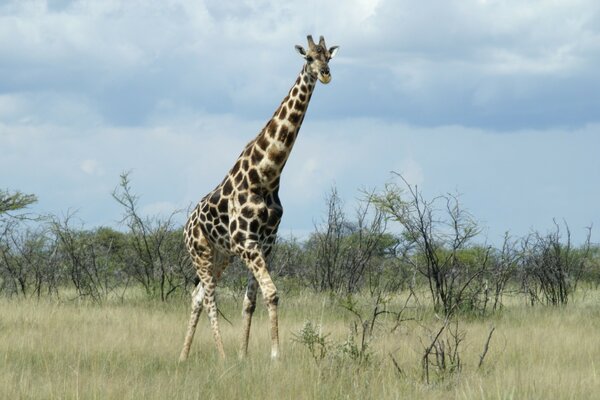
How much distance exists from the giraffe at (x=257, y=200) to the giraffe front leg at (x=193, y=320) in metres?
0.01

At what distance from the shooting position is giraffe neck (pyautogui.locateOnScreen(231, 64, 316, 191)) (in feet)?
28.3

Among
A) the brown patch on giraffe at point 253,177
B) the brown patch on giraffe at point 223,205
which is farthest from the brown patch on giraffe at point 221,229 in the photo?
the brown patch on giraffe at point 253,177

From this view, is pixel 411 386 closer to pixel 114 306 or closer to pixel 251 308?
pixel 251 308

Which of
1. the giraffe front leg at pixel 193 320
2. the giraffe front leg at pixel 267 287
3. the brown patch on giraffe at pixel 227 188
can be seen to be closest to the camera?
the giraffe front leg at pixel 267 287

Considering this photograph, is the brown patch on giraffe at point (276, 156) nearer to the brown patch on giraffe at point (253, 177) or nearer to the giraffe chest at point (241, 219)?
the brown patch on giraffe at point (253, 177)

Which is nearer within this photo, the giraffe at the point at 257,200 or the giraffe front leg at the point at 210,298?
the giraffe at the point at 257,200

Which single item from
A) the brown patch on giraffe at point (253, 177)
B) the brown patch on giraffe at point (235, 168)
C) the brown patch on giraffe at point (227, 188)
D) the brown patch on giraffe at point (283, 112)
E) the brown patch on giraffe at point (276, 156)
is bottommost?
the brown patch on giraffe at point (227, 188)

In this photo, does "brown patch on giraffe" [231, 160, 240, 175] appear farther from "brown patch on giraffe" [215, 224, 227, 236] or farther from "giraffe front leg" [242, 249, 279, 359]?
"giraffe front leg" [242, 249, 279, 359]

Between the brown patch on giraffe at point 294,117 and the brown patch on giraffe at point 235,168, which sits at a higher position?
the brown patch on giraffe at point 294,117

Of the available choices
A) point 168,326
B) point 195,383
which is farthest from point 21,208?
point 195,383

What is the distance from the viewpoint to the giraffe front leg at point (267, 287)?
26.7 feet

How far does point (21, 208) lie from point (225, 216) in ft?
52.0

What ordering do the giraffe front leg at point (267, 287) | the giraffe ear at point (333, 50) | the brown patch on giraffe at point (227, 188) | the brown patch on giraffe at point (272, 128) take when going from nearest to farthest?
the giraffe front leg at point (267, 287) < the giraffe ear at point (333, 50) < the brown patch on giraffe at point (272, 128) < the brown patch on giraffe at point (227, 188)

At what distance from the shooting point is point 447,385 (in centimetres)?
705
